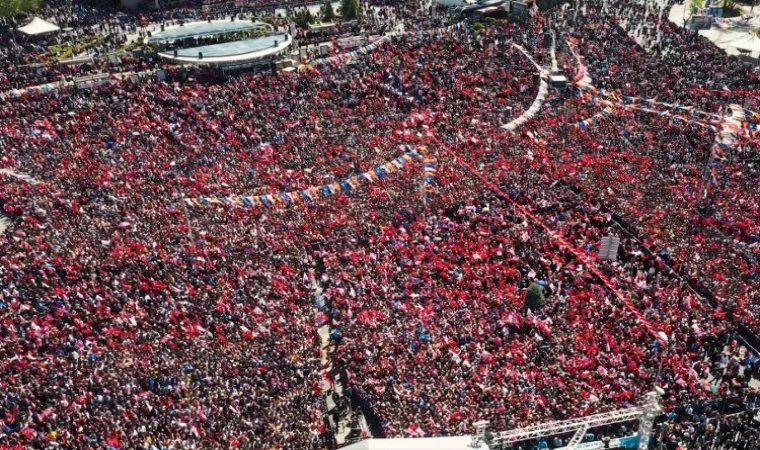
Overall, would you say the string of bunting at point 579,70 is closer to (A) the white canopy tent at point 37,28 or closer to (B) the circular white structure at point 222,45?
(B) the circular white structure at point 222,45

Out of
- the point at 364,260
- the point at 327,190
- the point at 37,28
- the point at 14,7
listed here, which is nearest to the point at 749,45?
the point at 327,190

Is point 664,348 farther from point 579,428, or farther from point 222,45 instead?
point 222,45

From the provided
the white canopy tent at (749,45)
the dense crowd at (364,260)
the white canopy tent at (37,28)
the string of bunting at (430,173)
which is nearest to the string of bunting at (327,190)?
the string of bunting at (430,173)

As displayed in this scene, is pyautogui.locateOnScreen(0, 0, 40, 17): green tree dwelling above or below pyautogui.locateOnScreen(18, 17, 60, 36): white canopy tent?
above

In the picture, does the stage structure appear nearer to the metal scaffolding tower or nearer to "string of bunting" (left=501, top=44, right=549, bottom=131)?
the metal scaffolding tower

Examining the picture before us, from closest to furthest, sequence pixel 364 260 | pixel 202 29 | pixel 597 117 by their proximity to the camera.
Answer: pixel 364 260
pixel 597 117
pixel 202 29

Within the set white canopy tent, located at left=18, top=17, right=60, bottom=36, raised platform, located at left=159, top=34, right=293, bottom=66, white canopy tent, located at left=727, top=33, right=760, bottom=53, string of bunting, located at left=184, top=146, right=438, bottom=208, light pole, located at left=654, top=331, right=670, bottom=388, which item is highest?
white canopy tent, located at left=18, top=17, right=60, bottom=36

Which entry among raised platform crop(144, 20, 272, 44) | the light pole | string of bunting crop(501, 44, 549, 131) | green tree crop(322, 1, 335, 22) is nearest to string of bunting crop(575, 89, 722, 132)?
string of bunting crop(501, 44, 549, 131)
